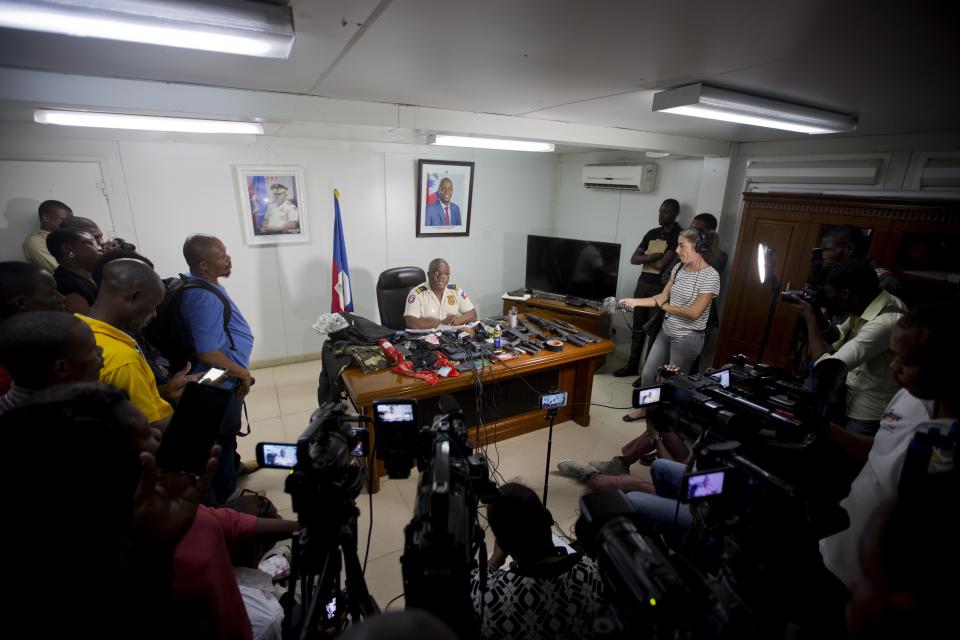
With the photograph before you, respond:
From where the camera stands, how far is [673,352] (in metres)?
3.24

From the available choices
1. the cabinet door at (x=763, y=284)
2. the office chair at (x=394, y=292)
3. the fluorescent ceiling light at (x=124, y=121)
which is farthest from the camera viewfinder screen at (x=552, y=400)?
the fluorescent ceiling light at (x=124, y=121)

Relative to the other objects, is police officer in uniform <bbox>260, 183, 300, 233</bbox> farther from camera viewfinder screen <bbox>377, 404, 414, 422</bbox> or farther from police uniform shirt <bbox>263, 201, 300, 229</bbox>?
camera viewfinder screen <bbox>377, 404, 414, 422</bbox>

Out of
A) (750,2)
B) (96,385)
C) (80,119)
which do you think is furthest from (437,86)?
(80,119)

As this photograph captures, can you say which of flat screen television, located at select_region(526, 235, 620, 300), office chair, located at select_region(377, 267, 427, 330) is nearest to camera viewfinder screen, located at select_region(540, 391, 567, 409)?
office chair, located at select_region(377, 267, 427, 330)

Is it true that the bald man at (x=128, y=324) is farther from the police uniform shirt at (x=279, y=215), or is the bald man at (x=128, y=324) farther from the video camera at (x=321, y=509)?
the police uniform shirt at (x=279, y=215)

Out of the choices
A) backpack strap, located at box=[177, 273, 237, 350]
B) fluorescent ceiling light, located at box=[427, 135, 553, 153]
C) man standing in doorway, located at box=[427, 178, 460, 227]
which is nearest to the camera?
backpack strap, located at box=[177, 273, 237, 350]

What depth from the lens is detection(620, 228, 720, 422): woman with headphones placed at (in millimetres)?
3041

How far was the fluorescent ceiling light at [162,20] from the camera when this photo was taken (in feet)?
3.34

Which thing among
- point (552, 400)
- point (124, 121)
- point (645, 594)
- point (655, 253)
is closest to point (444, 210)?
point (655, 253)

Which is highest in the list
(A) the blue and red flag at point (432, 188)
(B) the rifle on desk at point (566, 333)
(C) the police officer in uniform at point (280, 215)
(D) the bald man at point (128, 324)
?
(A) the blue and red flag at point (432, 188)

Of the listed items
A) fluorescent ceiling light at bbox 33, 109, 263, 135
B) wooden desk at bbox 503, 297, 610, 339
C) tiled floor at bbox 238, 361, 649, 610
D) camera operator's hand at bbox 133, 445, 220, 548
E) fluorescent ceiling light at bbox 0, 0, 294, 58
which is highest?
fluorescent ceiling light at bbox 33, 109, 263, 135

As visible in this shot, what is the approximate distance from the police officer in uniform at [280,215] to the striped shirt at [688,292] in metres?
3.79

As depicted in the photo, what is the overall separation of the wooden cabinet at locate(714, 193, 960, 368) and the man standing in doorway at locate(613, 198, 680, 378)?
59cm

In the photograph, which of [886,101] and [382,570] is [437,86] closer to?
[886,101]
